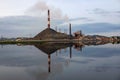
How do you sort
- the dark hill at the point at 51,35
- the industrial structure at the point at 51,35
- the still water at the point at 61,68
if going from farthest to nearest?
the dark hill at the point at 51,35 → the industrial structure at the point at 51,35 → the still water at the point at 61,68

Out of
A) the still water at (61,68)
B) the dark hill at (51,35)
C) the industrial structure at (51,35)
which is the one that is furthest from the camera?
the dark hill at (51,35)

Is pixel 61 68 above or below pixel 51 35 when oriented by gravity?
below

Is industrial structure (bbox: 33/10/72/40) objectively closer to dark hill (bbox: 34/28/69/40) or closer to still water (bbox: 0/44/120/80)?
dark hill (bbox: 34/28/69/40)

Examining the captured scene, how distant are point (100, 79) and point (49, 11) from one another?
126696 millimetres

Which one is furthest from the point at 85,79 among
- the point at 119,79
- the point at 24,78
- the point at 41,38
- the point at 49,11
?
the point at 41,38

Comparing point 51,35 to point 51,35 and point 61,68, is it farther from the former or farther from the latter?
point 61,68

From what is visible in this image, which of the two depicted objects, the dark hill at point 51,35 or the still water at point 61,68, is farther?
the dark hill at point 51,35

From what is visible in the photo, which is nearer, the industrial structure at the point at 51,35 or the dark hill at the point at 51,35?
the industrial structure at the point at 51,35

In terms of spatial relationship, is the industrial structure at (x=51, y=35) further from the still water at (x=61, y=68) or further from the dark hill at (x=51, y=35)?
the still water at (x=61, y=68)

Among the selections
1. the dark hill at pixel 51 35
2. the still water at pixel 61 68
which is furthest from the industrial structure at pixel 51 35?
the still water at pixel 61 68

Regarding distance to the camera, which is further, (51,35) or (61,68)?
(51,35)

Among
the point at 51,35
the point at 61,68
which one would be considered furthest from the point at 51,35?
the point at 61,68

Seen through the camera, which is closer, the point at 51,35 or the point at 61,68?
the point at 61,68

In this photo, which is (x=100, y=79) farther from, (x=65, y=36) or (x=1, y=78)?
(x=65, y=36)
